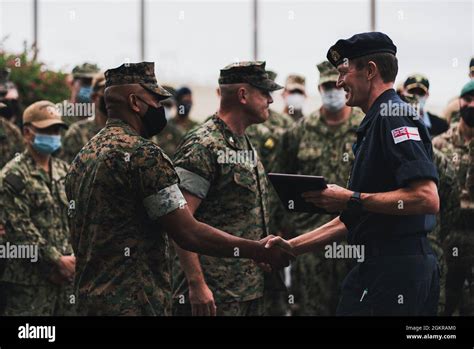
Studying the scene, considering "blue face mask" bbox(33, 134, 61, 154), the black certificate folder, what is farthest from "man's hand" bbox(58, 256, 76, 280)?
the black certificate folder

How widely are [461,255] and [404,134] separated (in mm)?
3090

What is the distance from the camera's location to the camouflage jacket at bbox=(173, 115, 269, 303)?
7.17 meters

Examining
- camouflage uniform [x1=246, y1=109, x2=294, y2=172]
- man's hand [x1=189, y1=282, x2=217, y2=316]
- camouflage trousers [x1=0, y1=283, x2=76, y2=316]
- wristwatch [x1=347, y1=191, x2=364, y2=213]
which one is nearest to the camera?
wristwatch [x1=347, y1=191, x2=364, y2=213]

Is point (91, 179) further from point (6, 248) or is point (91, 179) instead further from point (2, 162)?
point (2, 162)

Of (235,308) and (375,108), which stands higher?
(375,108)

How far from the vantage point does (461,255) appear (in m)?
8.95

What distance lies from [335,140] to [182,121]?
4815 millimetres

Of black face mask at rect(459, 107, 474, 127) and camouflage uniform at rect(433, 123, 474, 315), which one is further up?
black face mask at rect(459, 107, 474, 127)

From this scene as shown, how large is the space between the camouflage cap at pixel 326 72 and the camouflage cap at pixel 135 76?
388 centimetres

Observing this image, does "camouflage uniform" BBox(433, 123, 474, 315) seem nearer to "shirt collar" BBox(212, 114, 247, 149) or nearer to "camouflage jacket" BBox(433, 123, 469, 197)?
"camouflage jacket" BBox(433, 123, 469, 197)

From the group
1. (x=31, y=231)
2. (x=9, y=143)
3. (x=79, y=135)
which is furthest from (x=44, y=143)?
(x=79, y=135)

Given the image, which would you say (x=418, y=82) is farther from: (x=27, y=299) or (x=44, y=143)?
(x=27, y=299)

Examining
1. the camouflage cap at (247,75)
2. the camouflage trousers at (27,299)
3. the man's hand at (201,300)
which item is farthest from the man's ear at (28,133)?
the man's hand at (201,300)

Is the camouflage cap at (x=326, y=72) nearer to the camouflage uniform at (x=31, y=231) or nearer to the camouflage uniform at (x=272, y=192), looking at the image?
the camouflage uniform at (x=272, y=192)
